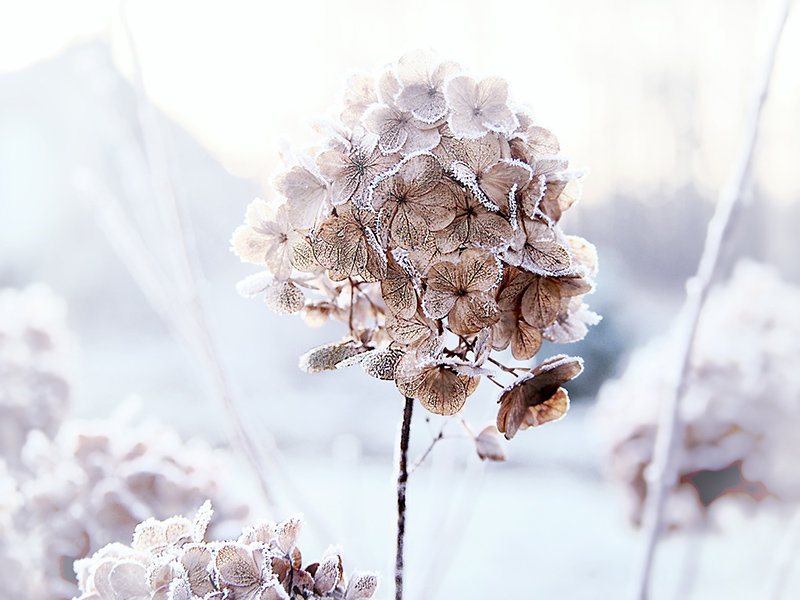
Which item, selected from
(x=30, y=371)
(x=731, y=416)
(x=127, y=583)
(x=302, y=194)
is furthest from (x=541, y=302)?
(x=30, y=371)

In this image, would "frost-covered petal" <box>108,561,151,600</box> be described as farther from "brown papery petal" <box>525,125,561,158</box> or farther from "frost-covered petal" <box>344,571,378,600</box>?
"brown papery petal" <box>525,125,561,158</box>

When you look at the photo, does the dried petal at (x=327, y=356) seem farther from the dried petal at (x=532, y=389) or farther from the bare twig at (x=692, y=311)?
the bare twig at (x=692, y=311)

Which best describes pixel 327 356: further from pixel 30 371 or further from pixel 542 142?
pixel 30 371

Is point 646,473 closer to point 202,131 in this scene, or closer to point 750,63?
point 750,63

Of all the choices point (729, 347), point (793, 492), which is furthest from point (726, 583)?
point (729, 347)

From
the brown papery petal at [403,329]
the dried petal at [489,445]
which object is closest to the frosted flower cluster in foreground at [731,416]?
the dried petal at [489,445]
